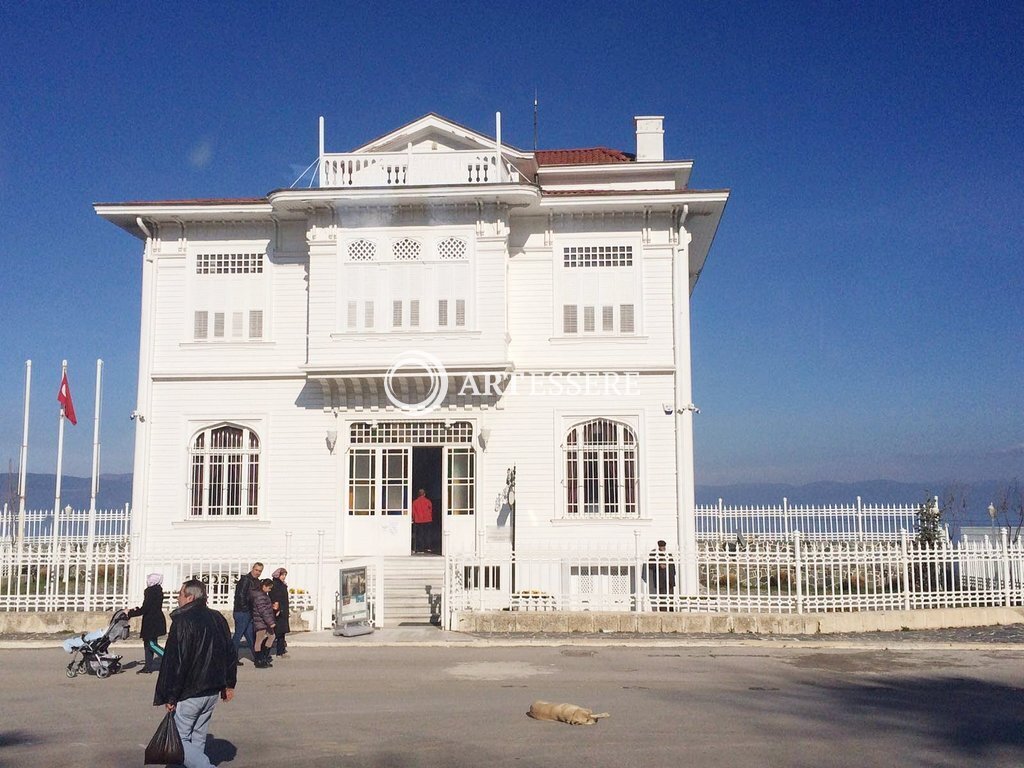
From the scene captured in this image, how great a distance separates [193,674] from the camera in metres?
7.17

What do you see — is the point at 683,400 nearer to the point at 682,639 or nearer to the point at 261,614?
the point at 682,639

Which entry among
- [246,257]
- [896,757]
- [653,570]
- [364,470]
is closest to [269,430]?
[364,470]

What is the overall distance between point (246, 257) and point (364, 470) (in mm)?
5344

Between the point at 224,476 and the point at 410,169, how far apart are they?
759 cm

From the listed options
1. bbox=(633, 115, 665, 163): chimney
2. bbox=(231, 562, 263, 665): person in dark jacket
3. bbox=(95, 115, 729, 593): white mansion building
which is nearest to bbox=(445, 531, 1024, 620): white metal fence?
bbox=(95, 115, 729, 593): white mansion building

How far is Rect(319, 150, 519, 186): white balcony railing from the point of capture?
1998 cm

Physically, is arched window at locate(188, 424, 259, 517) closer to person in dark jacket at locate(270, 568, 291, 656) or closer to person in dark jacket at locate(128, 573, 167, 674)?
person in dark jacket at locate(270, 568, 291, 656)

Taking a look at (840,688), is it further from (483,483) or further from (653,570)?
(483,483)

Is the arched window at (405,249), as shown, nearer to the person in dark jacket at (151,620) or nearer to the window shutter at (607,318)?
the window shutter at (607,318)

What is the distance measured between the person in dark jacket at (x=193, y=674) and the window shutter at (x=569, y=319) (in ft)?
44.8

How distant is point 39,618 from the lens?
16562 millimetres

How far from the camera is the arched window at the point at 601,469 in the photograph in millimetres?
19766

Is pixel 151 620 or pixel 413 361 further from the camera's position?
pixel 413 361

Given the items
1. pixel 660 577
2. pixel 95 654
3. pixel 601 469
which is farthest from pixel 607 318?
pixel 95 654
